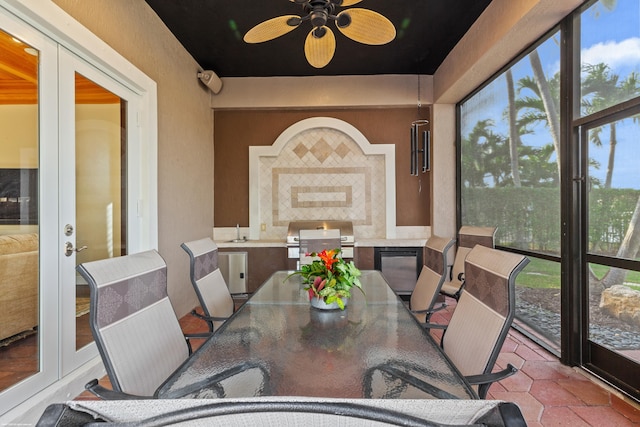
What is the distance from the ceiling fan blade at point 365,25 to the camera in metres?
1.98

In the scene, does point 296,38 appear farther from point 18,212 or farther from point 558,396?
point 558,396

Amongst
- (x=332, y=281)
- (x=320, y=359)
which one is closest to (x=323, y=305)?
(x=332, y=281)

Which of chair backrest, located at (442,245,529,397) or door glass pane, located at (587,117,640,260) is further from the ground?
door glass pane, located at (587,117,640,260)

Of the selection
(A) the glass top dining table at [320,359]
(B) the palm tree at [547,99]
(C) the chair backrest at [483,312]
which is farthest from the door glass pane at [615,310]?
(A) the glass top dining table at [320,359]

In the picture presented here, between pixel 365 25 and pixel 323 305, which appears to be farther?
pixel 365 25

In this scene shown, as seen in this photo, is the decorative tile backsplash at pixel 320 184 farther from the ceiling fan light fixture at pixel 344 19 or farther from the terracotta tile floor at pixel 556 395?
the ceiling fan light fixture at pixel 344 19

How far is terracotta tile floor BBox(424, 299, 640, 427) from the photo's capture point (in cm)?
185

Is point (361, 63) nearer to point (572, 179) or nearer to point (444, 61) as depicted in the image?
point (444, 61)

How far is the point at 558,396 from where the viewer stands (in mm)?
2084

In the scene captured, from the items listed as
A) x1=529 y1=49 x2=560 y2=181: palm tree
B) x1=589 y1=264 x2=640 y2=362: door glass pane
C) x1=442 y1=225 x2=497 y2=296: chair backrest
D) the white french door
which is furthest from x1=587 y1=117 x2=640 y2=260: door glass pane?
the white french door

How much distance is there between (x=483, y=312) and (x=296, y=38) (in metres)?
3.22

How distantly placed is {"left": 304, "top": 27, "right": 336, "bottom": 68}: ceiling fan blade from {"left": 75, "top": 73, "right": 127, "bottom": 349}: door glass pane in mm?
1557

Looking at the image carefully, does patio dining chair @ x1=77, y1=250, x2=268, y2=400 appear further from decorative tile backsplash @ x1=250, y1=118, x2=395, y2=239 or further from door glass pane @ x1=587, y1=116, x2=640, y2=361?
decorative tile backsplash @ x1=250, y1=118, x2=395, y2=239

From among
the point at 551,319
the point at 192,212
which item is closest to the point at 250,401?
the point at 551,319
